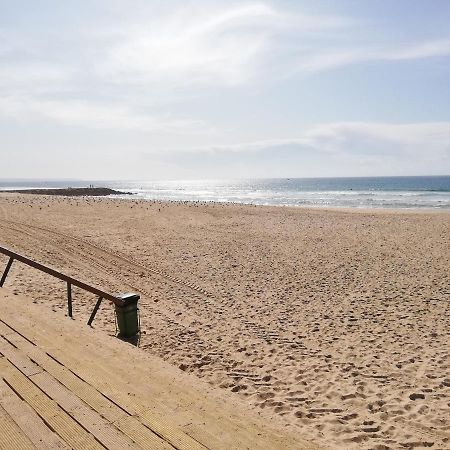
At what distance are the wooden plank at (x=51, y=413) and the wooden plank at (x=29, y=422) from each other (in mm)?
44

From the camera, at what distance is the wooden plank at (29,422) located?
332cm

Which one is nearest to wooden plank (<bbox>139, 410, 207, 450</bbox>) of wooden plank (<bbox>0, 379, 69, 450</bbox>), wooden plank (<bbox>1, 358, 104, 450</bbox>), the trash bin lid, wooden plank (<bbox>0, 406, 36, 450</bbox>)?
wooden plank (<bbox>1, 358, 104, 450</bbox>)

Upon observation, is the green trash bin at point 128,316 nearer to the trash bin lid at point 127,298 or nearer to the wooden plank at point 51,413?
the trash bin lid at point 127,298

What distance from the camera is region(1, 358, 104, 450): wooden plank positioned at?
3.37m

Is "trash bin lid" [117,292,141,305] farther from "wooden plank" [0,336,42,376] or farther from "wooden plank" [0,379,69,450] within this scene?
Result: "wooden plank" [0,379,69,450]

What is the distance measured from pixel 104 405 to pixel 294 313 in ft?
22.7

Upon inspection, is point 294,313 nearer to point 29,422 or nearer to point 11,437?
point 29,422

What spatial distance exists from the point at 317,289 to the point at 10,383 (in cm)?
968

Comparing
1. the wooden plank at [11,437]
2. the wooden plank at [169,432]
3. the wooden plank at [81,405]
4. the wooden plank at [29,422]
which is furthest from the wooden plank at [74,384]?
the wooden plank at [11,437]

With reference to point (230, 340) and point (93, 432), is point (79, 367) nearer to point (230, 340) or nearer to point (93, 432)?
point (93, 432)

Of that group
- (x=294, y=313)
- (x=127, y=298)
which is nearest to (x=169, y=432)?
(x=127, y=298)

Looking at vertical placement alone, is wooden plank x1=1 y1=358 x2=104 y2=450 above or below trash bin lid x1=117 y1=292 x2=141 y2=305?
below

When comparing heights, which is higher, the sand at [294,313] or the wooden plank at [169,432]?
the wooden plank at [169,432]

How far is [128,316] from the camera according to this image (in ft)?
23.4
